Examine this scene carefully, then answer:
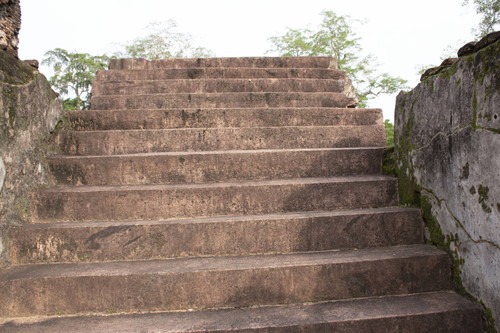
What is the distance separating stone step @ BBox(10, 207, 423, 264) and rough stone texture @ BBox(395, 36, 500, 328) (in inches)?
11.6

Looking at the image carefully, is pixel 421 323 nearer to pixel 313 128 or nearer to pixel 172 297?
pixel 172 297

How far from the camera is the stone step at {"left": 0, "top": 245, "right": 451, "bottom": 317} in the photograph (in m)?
1.94

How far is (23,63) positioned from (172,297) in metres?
2.26

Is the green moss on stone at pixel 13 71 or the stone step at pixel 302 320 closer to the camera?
the stone step at pixel 302 320

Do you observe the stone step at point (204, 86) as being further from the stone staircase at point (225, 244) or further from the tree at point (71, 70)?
the tree at point (71, 70)

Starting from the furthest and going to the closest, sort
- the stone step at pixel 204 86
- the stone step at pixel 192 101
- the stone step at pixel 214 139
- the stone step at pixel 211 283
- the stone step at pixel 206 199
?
the stone step at pixel 204 86 < the stone step at pixel 192 101 < the stone step at pixel 214 139 < the stone step at pixel 206 199 < the stone step at pixel 211 283

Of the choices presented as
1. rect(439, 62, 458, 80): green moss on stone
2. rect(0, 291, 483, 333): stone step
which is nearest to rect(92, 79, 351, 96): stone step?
rect(439, 62, 458, 80): green moss on stone

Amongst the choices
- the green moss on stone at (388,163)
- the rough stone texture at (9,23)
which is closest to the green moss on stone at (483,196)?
the green moss on stone at (388,163)

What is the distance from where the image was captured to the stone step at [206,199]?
246cm

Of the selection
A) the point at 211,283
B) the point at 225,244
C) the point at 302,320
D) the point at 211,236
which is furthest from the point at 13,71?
the point at 302,320

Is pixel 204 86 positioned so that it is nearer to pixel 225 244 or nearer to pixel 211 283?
pixel 225 244

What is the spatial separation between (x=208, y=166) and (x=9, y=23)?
8.81 ft

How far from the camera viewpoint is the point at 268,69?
5062mm

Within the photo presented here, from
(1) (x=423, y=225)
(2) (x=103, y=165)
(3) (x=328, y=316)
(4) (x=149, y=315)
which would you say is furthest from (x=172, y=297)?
(1) (x=423, y=225)
